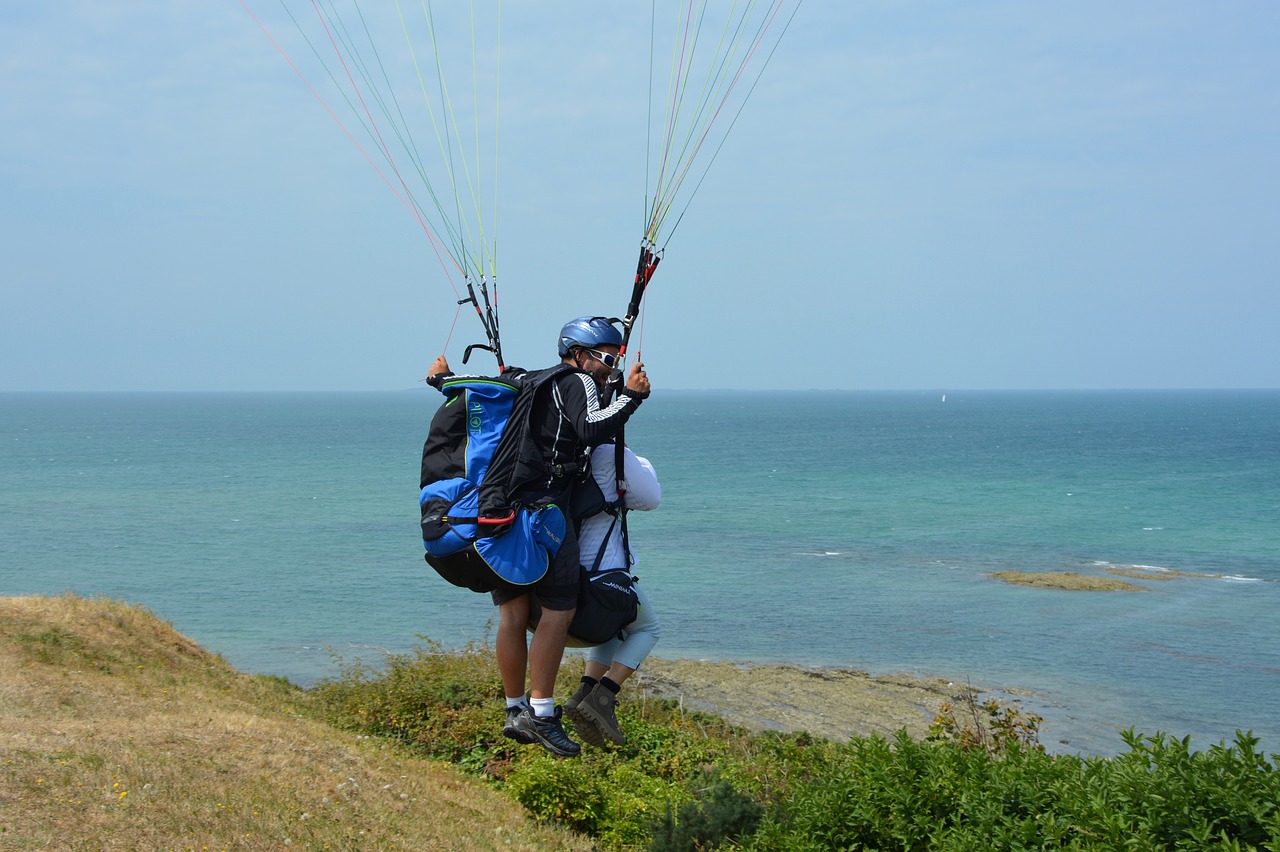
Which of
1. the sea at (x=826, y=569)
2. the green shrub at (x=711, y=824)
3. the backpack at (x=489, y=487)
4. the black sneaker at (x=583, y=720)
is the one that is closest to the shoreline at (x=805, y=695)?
the sea at (x=826, y=569)

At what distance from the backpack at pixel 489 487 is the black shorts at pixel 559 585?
5.5 inches

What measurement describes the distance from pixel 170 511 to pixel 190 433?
10284cm

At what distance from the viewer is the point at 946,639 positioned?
30.3m

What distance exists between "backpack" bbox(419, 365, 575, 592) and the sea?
1007cm

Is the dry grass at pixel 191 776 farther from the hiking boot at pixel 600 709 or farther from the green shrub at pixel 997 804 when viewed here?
the hiking boot at pixel 600 709

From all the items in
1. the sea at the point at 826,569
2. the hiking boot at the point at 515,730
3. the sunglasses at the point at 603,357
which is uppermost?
the sunglasses at the point at 603,357

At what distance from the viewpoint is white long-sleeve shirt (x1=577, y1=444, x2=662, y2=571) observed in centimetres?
676

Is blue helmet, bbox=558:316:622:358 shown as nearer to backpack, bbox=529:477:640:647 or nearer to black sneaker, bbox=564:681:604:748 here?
backpack, bbox=529:477:640:647

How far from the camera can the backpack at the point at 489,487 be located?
614 cm

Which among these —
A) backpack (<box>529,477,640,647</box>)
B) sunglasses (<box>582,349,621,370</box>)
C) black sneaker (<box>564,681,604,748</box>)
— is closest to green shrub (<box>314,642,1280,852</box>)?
black sneaker (<box>564,681,604,748</box>)

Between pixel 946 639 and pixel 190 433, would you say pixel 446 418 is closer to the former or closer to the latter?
pixel 946 639

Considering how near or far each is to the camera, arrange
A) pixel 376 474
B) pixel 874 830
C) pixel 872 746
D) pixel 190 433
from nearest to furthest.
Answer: pixel 874 830 < pixel 872 746 < pixel 376 474 < pixel 190 433

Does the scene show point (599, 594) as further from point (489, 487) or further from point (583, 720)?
point (489, 487)

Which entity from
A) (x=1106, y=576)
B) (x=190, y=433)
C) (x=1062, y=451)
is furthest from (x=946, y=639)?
(x=190, y=433)
